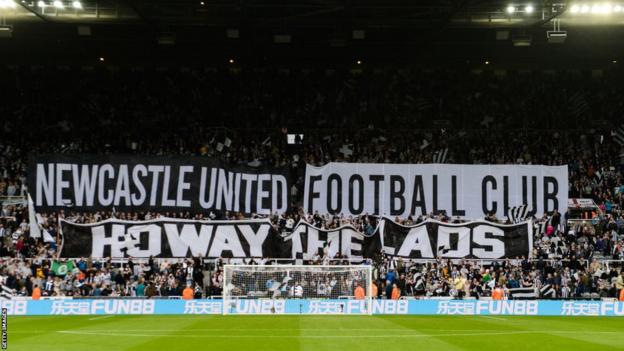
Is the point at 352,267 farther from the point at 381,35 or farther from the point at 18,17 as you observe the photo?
the point at 18,17

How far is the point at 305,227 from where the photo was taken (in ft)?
126

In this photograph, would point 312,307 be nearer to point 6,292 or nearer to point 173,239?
point 173,239

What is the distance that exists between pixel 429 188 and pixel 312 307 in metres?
11.3

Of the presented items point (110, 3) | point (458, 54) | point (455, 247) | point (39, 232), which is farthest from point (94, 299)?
point (458, 54)

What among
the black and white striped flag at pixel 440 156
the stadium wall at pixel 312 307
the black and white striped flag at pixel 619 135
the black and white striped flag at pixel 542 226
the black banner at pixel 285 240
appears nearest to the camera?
the stadium wall at pixel 312 307

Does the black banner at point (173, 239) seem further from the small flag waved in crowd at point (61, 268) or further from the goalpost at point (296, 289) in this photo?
A: the goalpost at point (296, 289)

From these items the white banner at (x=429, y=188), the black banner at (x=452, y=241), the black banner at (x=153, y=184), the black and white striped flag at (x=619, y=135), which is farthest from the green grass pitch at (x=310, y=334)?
the black and white striped flag at (x=619, y=135)

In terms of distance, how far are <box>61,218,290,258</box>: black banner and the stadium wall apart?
4.72 m

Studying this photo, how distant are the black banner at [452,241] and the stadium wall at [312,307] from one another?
5253 mm

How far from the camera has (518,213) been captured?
4128 cm

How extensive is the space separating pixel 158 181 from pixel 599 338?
81.6 ft

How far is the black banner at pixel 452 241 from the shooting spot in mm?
38531

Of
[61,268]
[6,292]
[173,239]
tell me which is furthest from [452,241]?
[6,292]

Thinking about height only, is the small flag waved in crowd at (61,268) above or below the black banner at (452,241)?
below
